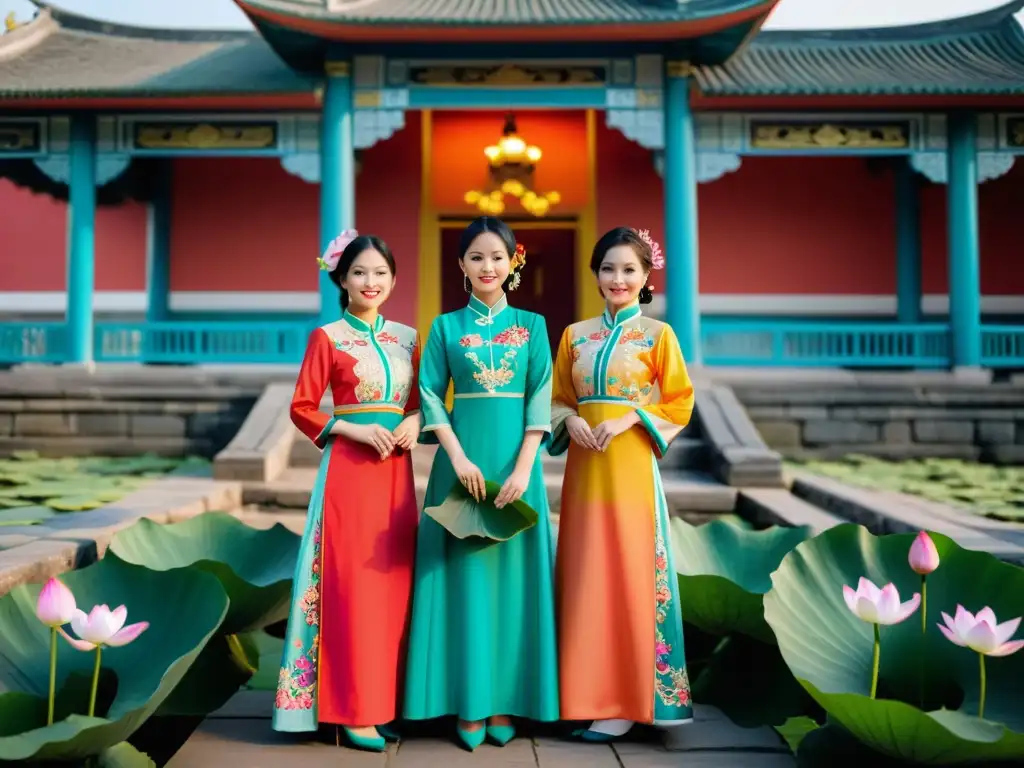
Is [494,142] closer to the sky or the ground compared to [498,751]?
closer to the sky

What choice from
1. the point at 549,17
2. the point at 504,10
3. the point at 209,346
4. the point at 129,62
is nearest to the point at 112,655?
the point at 549,17

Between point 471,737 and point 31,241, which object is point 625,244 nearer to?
point 471,737

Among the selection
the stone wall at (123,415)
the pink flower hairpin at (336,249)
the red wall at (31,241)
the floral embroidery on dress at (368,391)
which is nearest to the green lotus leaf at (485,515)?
the floral embroidery on dress at (368,391)

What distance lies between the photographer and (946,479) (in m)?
5.81

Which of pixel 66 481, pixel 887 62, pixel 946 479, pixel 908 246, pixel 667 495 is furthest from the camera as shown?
pixel 908 246

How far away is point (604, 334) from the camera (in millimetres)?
2363

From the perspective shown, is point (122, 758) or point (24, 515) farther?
point (24, 515)

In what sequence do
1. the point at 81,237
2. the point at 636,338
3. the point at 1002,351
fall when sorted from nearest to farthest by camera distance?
the point at 636,338 < the point at 81,237 < the point at 1002,351

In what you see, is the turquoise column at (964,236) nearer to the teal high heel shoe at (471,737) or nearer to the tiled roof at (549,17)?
the tiled roof at (549,17)

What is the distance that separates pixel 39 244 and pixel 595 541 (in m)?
9.46

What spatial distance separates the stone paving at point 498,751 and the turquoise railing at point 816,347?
5.92 meters

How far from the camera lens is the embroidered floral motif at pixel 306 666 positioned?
85.5 inches

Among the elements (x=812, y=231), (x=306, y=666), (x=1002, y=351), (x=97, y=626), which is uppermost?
(x=812, y=231)

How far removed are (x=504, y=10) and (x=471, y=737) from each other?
23.6 ft
